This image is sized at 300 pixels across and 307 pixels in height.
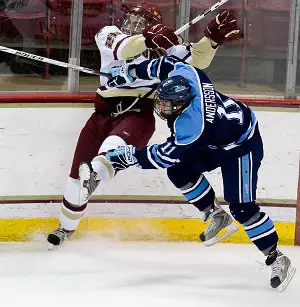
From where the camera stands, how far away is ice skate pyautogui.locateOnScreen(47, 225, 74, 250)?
4.80 m

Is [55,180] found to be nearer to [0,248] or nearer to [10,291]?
[0,248]

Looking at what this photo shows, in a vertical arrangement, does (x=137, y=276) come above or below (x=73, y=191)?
below

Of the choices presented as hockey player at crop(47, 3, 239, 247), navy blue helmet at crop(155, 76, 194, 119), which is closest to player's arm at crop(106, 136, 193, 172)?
navy blue helmet at crop(155, 76, 194, 119)

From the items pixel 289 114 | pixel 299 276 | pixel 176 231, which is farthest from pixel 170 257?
pixel 289 114

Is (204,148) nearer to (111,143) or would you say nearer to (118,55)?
(111,143)

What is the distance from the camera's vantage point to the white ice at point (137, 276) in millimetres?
4113

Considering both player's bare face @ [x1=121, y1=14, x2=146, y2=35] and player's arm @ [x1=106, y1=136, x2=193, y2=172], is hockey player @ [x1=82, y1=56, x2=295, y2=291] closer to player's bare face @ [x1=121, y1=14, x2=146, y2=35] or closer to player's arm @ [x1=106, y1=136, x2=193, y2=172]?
player's arm @ [x1=106, y1=136, x2=193, y2=172]

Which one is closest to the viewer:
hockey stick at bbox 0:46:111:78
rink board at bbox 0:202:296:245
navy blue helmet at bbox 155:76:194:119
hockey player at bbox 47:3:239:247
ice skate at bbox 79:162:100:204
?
navy blue helmet at bbox 155:76:194:119

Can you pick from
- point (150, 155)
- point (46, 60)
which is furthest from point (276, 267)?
point (46, 60)

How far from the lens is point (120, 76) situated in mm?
4570

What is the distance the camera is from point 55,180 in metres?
4.97

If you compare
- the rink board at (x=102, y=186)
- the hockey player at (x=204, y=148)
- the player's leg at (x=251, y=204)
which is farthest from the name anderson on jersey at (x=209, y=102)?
the rink board at (x=102, y=186)

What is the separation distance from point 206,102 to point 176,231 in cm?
115

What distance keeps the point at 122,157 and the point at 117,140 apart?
1.37 feet
